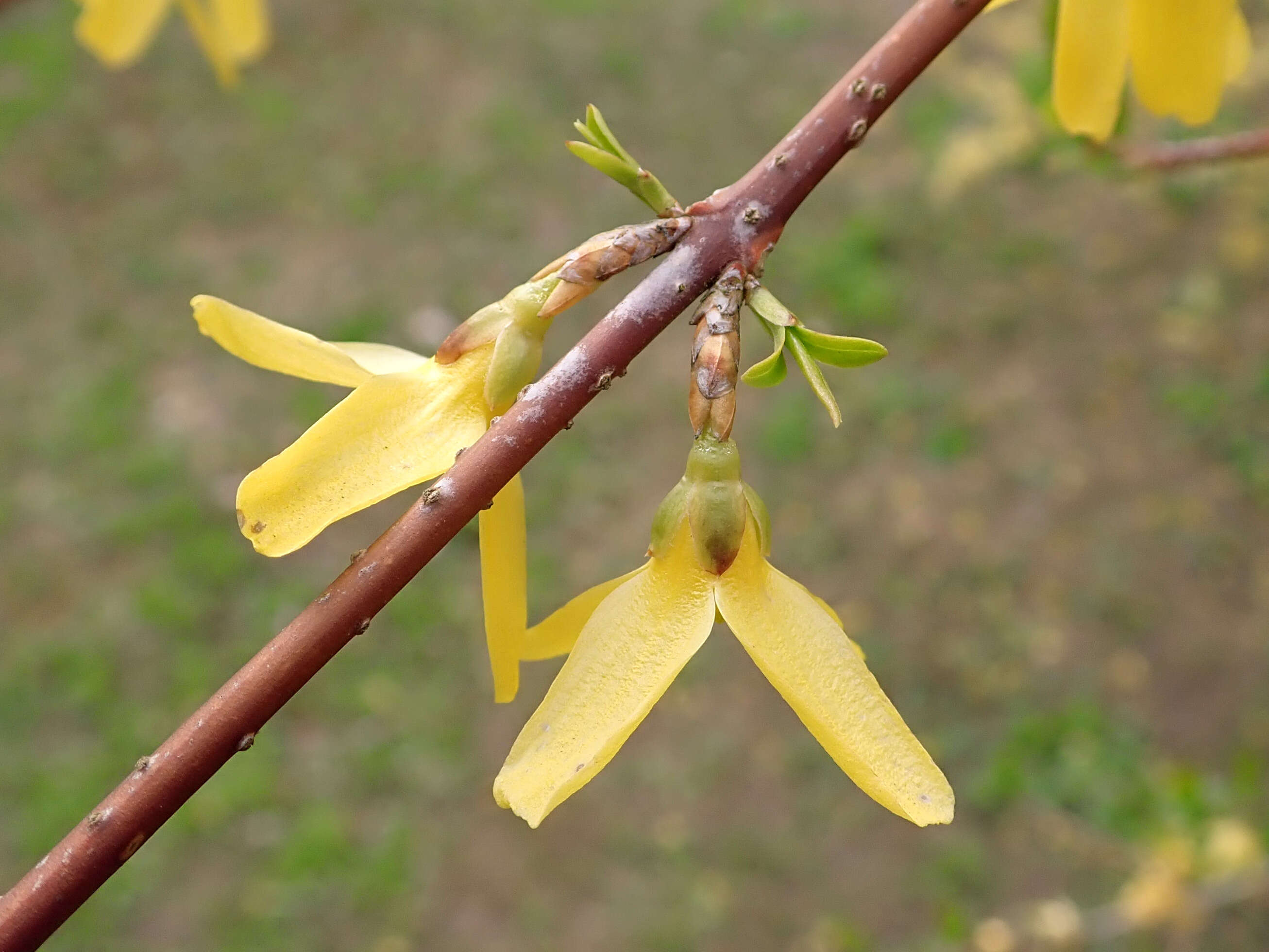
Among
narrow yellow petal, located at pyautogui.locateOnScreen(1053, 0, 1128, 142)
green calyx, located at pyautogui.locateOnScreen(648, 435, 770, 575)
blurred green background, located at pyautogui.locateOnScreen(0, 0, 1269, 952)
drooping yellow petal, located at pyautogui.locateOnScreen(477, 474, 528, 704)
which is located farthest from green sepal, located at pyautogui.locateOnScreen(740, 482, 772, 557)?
blurred green background, located at pyautogui.locateOnScreen(0, 0, 1269, 952)

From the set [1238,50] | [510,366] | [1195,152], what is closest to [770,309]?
[510,366]

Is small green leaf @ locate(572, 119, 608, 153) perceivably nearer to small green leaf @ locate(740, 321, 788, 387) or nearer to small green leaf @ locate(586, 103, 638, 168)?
small green leaf @ locate(586, 103, 638, 168)

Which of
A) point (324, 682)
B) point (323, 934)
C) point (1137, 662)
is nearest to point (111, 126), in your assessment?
point (324, 682)

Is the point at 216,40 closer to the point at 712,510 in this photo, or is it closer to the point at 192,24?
the point at 192,24

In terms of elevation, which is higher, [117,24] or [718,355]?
[117,24]

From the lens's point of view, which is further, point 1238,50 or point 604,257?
point 1238,50
